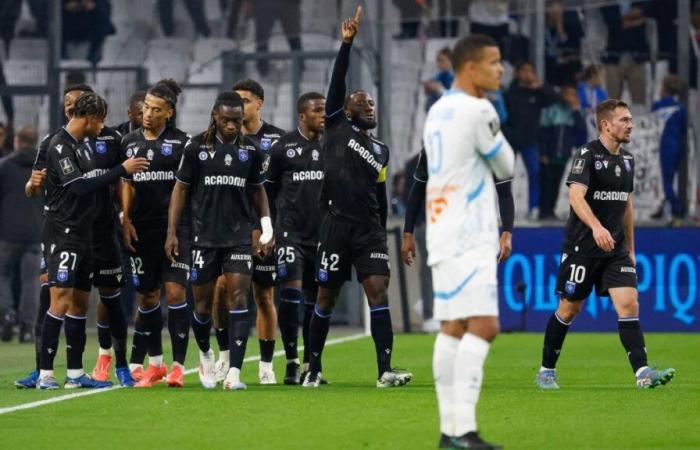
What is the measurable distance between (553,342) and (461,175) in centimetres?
452

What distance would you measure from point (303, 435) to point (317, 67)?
534 inches

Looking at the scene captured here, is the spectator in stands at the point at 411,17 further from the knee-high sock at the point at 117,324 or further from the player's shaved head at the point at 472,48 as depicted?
the player's shaved head at the point at 472,48

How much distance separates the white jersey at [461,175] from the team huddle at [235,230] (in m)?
3.18

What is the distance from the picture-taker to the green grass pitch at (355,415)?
8547mm

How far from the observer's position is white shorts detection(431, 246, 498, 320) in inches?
312

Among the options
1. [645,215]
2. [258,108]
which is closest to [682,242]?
[645,215]

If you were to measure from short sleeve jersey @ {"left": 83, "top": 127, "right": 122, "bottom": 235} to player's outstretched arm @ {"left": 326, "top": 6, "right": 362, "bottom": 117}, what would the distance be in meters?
1.68

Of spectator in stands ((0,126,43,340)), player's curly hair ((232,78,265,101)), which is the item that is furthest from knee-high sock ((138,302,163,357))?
spectator in stands ((0,126,43,340))

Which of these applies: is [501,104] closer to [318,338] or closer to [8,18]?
[8,18]

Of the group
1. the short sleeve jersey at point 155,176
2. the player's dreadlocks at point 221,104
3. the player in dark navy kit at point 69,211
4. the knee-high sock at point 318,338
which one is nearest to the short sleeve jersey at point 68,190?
the player in dark navy kit at point 69,211

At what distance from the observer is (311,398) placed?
11141mm

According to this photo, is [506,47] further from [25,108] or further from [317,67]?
[25,108]

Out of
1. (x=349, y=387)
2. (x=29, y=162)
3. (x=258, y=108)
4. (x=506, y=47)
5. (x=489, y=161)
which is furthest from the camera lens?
(x=506, y=47)

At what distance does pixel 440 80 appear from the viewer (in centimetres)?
2209
